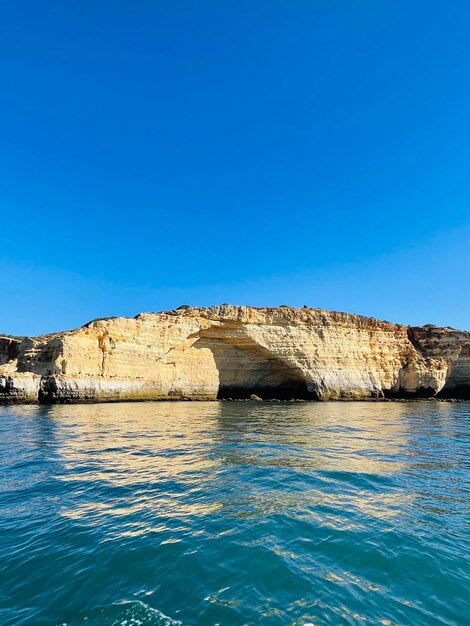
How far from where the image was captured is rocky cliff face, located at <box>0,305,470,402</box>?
32062mm

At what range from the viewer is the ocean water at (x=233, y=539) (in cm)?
353

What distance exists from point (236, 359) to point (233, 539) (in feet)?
120

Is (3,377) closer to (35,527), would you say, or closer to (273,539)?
(35,527)

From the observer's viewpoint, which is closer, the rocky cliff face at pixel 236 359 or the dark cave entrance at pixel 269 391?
the rocky cliff face at pixel 236 359

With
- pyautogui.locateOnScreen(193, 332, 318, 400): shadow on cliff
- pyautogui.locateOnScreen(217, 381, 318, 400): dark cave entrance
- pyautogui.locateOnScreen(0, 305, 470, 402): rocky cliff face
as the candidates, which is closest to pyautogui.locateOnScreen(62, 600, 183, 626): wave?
pyautogui.locateOnScreen(0, 305, 470, 402): rocky cliff face

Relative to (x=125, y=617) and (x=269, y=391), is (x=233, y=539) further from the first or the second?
(x=269, y=391)

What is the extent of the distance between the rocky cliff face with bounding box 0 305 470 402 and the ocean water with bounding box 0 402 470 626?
75.9 feet

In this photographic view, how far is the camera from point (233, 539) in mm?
4867

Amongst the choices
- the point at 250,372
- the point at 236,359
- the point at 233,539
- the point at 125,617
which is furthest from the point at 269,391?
the point at 125,617

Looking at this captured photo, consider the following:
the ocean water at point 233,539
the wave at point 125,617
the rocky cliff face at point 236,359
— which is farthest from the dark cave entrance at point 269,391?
the wave at point 125,617

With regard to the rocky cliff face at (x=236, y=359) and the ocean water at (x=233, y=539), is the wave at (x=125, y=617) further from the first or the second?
the rocky cliff face at (x=236, y=359)

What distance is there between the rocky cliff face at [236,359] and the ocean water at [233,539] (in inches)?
911

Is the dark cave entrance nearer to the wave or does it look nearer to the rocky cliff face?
the rocky cliff face

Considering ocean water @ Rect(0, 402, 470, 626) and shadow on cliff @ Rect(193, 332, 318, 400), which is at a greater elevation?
shadow on cliff @ Rect(193, 332, 318, 400)
